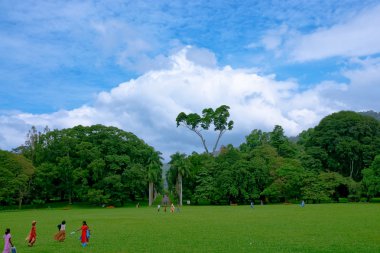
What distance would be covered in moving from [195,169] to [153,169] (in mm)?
9164

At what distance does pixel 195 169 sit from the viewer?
3258 inches

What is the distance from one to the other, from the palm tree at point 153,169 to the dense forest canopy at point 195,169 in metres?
0.16

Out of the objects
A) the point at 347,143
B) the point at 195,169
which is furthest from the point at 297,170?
the point at 195,169

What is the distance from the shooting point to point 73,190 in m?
76.9

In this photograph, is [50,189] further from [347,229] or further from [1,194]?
[347,229]

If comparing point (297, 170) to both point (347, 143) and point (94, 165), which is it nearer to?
point (347, 143)

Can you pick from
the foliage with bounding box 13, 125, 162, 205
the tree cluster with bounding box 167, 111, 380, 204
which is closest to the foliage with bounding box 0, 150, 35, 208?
the foliage with bounding box 13, 125, 162, 205

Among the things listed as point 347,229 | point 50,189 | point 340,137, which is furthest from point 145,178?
point 347,229

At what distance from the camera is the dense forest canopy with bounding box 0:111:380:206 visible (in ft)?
233

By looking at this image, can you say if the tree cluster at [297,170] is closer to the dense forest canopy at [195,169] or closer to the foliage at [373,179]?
the dense forest canopy at [195,169]

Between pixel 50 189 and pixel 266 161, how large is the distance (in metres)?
43.8

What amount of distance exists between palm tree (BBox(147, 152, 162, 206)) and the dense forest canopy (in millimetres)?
158

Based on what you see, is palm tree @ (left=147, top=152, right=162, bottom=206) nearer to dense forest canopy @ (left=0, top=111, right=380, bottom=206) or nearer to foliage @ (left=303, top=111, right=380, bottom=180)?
dense forest canopy @ (left=0, top=111, right=380, bottom=206)

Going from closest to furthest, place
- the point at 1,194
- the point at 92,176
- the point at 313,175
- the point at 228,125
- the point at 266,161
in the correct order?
the point at 1,194 → the point at 313,175 → the point at 92,176 → the point at 266,161 → the point at 228,125
